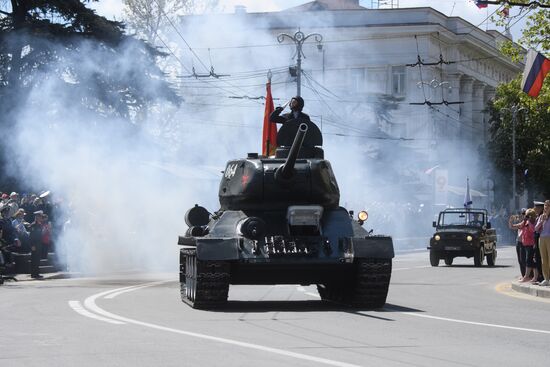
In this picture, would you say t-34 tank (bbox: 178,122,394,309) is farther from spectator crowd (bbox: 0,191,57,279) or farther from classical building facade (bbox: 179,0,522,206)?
classical building facade (bbox: 179,0,522,206)

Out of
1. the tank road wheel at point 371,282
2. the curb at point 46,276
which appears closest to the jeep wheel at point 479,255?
the curb at point 46,276

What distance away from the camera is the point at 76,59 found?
37.1 m

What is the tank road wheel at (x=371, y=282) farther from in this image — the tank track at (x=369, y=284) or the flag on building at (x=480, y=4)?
the flag on building at (x=480, y=4)

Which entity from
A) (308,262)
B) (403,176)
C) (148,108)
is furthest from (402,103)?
(308,262)

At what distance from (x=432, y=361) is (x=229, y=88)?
128 ft

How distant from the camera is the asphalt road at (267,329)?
11.5 meters

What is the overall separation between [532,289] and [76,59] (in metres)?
17.8

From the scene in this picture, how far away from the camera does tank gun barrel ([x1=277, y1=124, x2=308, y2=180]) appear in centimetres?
1826

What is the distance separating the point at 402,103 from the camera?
225 feet

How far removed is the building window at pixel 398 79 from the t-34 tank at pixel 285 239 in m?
50.8

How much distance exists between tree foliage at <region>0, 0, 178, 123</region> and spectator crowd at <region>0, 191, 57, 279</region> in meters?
4.49

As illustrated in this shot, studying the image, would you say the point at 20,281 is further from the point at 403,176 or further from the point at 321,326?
the point at 403,176

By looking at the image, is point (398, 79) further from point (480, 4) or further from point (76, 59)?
point (480, 4)

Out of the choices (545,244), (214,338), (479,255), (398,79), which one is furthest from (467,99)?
(214,338)
